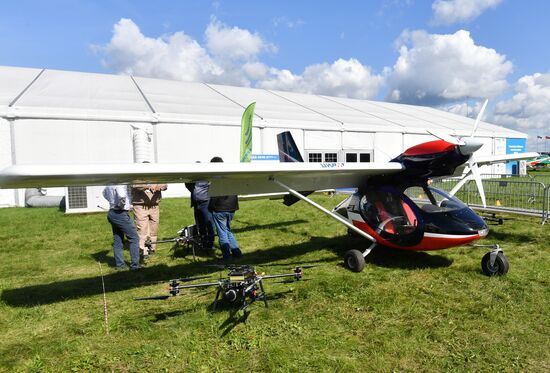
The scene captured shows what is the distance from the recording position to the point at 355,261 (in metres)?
6.47

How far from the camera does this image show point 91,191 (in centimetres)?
1525

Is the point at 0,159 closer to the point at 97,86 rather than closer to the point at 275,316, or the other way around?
the point at 97,86

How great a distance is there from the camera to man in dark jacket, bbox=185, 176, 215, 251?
8266mm

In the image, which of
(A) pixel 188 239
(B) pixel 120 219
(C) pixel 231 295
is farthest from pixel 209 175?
(A) pixel 188 239

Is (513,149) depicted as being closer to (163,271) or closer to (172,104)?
(172,104)

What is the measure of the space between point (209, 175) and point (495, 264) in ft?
17.2

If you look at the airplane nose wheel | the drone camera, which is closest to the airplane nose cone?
the airplane nose wheel

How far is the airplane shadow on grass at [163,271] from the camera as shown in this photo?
5695 mm

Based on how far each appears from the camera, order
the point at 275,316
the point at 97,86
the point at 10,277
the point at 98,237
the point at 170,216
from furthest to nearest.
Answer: the point at 97,86
the point at 170,216
the point at 98,237
the point at 10,277
the point at 275,316

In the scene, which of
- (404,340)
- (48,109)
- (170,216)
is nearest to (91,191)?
(170,216)

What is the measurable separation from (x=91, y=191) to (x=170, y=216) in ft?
14.5

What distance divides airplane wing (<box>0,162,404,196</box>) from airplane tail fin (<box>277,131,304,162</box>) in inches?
132

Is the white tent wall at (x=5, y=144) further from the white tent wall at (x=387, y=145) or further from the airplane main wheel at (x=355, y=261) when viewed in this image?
the white tent wall at (x=387, y=145)

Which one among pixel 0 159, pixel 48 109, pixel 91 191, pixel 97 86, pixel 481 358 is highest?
pixel 97 86
